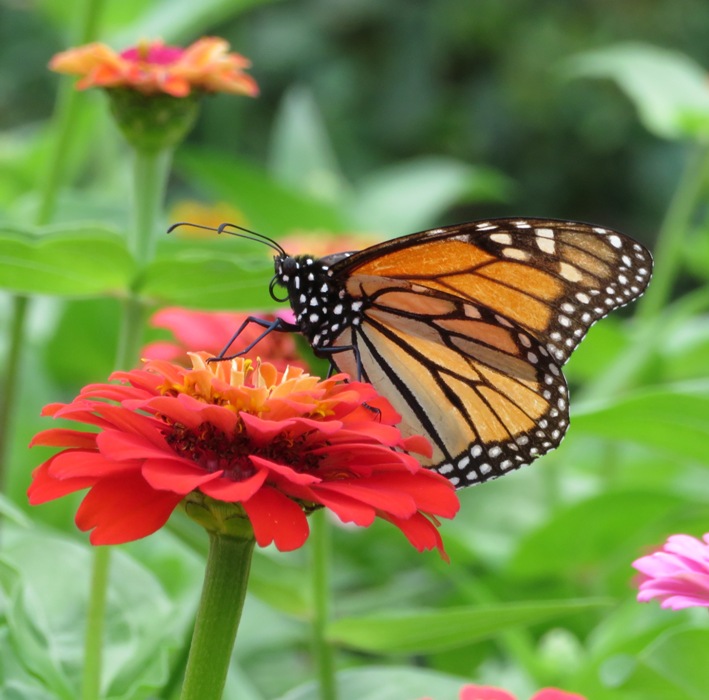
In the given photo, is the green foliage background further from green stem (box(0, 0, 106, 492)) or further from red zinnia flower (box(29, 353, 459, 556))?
red zinnia flower (box(29, 353, 459, 556))

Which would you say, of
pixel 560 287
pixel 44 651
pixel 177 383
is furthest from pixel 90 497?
pixel 560 287

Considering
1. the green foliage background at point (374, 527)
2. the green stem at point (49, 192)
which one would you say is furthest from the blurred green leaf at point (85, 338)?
the green stem at point (49, 192)

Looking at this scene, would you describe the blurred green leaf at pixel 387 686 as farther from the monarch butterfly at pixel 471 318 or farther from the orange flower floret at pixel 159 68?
the orange flower floret at pixel 159 68

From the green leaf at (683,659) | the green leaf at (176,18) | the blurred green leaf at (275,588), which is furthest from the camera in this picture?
the green leaf at (176,18)

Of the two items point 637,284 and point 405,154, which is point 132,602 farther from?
point 405,154

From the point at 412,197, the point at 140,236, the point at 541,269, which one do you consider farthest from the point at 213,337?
the point at 412,197

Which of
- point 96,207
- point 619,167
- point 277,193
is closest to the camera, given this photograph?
point 96,207
